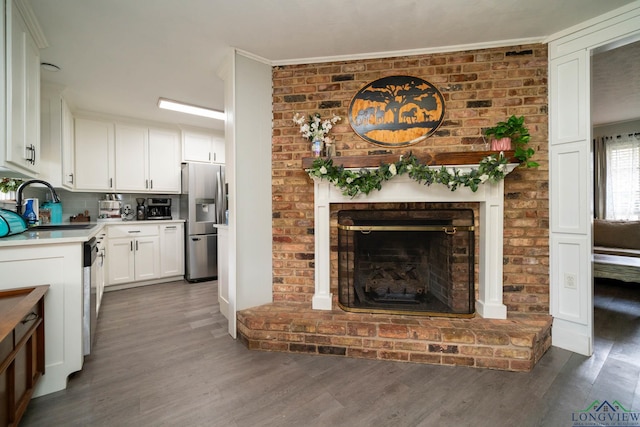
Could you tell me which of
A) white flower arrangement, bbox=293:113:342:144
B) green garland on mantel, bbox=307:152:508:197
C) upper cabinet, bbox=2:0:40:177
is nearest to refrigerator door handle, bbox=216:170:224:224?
upper cabinet, bbox=2:0:40:177

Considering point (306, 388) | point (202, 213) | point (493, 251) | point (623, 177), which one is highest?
point (623, 177)

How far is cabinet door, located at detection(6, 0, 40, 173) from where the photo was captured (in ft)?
4.88

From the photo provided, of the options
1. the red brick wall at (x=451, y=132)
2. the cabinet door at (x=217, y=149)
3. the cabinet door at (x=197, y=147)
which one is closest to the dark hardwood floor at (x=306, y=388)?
the red brick wall at (x=451, y=132)

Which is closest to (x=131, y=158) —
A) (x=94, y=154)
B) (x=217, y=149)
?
(x=94, y=154)

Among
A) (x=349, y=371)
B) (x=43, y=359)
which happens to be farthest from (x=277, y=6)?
(x=43, y=359)

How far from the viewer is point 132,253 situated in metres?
3.42

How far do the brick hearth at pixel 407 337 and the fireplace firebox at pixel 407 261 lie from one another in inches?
6.9

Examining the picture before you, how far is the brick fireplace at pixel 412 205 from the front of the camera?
1.81 meters

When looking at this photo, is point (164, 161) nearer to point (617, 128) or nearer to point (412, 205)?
point (412, 205)

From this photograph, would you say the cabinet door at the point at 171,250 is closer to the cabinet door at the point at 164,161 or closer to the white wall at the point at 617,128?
the cabinet door at the point at 164,161

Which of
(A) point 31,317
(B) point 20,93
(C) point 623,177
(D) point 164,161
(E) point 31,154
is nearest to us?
(A) point 31,317

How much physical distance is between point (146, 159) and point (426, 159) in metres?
3.79

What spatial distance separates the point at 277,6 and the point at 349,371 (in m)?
2.47

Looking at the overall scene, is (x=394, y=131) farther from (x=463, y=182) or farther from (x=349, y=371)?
(x=349, y=371)
